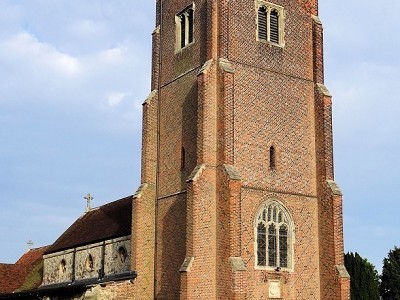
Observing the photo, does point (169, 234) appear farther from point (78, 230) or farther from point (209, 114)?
point (78, 230)

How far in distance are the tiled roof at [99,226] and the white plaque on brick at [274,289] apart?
28.0ft

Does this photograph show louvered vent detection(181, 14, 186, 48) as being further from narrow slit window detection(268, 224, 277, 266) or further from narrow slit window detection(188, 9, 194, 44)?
narrow slit window detection(268, 224, 277, 266)

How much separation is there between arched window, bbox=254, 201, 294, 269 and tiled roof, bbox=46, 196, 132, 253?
25.8ft

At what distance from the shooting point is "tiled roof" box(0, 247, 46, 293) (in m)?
45.9

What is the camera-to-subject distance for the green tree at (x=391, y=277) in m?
42.2

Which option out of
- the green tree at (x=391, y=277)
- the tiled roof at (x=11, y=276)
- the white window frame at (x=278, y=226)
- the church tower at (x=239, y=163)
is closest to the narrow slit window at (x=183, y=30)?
the church tower at (x=239, y=163)

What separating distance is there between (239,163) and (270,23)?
710 centimetres

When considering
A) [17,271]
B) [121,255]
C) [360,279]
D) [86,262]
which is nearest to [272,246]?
[121,255]

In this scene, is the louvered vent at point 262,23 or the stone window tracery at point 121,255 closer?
the louvered vent at point 262,23

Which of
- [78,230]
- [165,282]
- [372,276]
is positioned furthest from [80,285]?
[372,276]

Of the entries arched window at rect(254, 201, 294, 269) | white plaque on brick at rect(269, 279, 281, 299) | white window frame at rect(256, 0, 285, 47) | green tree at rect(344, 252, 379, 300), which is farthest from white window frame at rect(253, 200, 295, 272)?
green tree at rect(344, 252, 379, 300)

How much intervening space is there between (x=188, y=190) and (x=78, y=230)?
1609 centimetres

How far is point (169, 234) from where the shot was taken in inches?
1155

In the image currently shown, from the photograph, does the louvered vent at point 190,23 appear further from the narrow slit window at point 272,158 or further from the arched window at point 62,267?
the arched window at point 62,267
